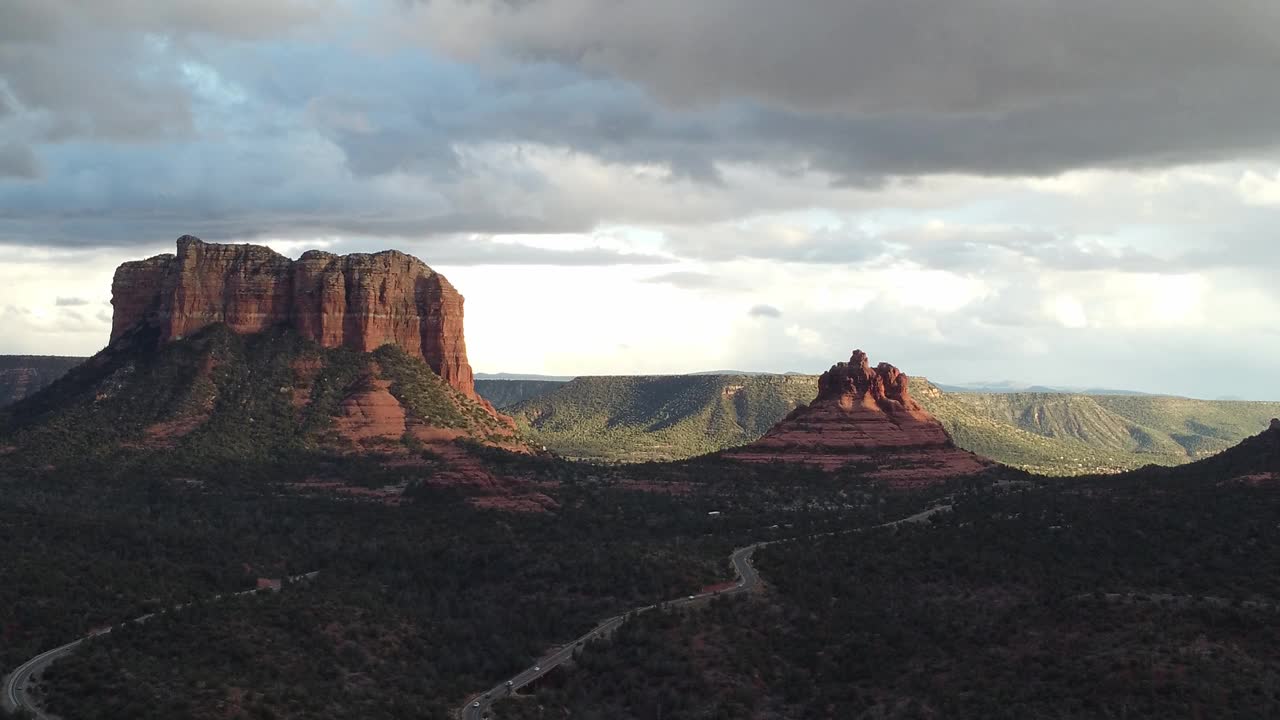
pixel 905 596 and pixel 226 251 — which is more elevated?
pixel 226 251

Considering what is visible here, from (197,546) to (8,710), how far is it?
49.2 m

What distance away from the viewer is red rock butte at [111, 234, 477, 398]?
19062 cm

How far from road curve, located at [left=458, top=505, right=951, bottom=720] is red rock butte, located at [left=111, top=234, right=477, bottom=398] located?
80.1 meters

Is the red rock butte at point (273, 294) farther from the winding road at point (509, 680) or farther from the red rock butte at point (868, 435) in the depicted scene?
the winding road at point (509, 680)

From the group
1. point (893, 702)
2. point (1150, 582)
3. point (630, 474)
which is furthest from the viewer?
point (630, 474)

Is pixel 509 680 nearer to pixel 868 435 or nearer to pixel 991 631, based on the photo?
pixel 991 631

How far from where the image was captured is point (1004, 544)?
110750 mm

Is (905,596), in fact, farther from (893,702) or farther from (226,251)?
(226,251)

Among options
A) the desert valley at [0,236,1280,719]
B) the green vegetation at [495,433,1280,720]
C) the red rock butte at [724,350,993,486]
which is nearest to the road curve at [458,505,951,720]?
the desert valley at [0,236,1280,719]

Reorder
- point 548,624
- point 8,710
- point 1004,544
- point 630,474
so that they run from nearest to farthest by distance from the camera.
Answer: point 8,710 → point 548,624 → point 1004,544 → point 630,474

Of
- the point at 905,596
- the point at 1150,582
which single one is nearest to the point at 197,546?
the point at 905,596

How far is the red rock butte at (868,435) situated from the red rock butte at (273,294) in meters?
48.6

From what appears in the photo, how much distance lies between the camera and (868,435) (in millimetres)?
187625

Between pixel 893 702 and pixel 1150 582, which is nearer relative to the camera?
pixel 893 702
